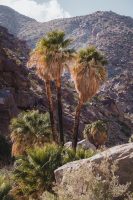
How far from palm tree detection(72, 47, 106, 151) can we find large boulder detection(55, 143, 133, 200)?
49.9ft

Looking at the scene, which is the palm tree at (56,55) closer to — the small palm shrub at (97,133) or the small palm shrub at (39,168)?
the small palm shrub at (39,168)

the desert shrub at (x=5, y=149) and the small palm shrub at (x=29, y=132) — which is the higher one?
the small palm shrub at (x=29, y=132)

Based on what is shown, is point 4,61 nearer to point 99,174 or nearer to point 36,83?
point 36,83

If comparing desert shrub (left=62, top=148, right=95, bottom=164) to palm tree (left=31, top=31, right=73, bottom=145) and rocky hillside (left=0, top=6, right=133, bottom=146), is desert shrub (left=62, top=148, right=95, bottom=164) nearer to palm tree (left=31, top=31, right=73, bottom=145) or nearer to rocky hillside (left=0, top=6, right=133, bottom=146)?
palm tree (left=31, top=31, right=73, bottom=145)

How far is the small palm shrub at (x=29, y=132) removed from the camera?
91.6ft

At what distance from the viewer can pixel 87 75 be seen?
27234 mm

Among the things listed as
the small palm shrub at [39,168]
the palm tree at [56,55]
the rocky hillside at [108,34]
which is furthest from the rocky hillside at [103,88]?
the small palm shrub at [39,168]

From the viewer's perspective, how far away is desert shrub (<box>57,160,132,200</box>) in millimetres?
10281

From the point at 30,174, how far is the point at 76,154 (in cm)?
189

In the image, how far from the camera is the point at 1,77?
6156cm

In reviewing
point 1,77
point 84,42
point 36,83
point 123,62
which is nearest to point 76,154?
point 1,77

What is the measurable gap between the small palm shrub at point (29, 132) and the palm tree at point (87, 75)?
6.53 feet

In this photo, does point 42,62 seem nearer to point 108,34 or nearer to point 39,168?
point 39,168

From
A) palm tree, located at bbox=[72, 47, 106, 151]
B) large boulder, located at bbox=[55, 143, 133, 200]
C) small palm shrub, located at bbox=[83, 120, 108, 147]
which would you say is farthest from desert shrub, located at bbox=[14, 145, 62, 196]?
small palm shrub, located at bbox=[83, 120, 108, 147]
